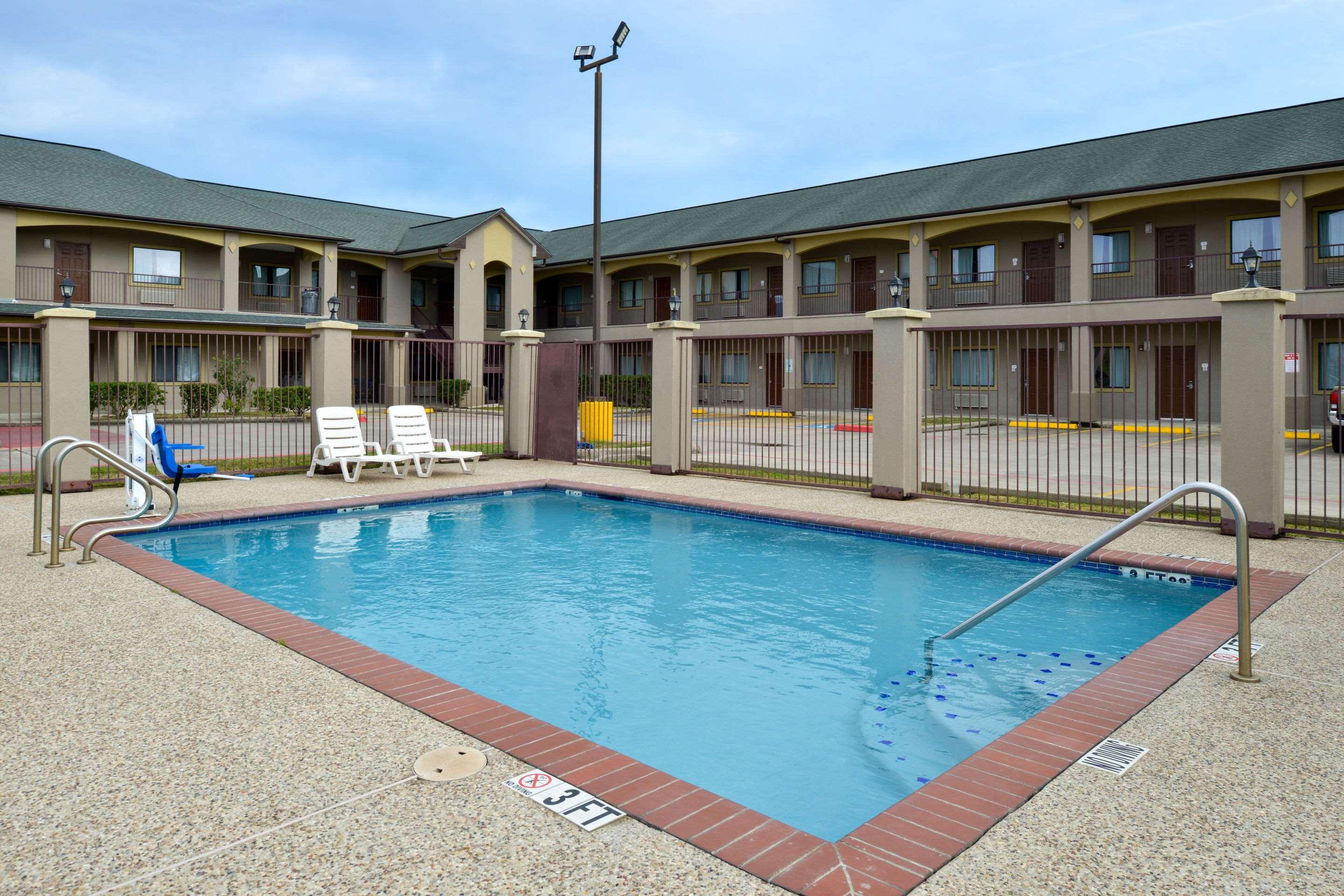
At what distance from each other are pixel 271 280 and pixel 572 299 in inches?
520

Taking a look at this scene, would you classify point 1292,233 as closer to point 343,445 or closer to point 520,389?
point 520,389

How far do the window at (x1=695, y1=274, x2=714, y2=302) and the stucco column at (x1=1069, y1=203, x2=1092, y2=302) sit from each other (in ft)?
47.2

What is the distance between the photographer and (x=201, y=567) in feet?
24.0

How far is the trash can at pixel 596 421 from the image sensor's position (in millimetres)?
16984

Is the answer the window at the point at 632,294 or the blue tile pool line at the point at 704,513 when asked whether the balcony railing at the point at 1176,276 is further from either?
the blue tile pool line at the point at 704,513

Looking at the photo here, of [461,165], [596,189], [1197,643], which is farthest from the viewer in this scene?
[461,165]

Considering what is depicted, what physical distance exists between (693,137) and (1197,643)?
47.8 metres

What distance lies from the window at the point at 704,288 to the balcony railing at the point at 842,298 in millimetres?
4569

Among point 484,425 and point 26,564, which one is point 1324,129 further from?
point 26,564

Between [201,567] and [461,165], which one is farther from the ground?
[461,165]

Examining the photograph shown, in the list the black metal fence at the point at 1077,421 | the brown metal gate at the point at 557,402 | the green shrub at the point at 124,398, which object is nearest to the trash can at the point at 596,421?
the brown metal gate at the point at 557,402

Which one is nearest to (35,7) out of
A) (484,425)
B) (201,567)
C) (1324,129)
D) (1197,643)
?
(484,425)

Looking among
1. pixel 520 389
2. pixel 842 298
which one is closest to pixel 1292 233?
pixel 842 298

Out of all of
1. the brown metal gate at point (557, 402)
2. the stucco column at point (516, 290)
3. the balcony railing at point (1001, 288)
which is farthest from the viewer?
the stucco column at point (516, 290)
